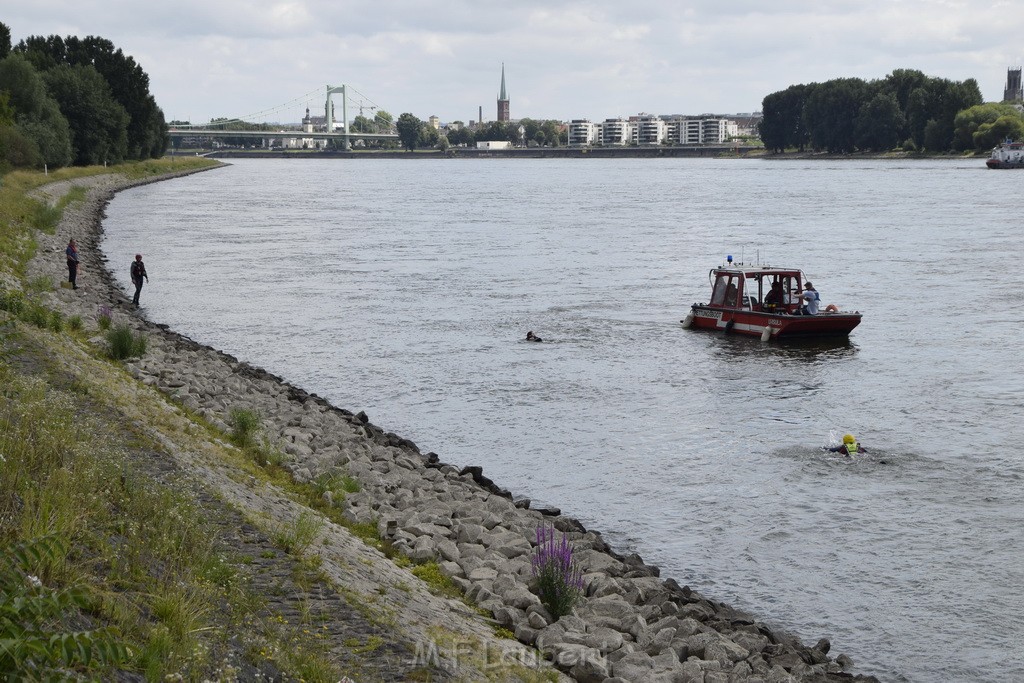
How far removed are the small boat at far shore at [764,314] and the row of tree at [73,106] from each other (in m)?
49.0

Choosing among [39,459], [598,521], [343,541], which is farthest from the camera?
[598,521]

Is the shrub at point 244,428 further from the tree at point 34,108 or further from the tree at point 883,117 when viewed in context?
the tree at point 883,117

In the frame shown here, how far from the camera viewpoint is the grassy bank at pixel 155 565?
6621mm

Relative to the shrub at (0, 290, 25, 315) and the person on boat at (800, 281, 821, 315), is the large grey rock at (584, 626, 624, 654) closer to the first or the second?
the shrub at (0, 290, 25, 315)

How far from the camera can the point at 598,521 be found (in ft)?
59.1

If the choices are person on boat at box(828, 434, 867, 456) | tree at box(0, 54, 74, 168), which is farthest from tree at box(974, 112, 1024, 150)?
person on boat at box(828, 434, 867, 456)

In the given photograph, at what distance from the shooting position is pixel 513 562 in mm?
13391

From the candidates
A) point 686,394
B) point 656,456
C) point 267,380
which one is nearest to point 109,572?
point 656,456

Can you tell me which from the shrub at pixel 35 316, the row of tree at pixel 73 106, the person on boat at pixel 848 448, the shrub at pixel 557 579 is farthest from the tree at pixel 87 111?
the shrub at pixel 557 579

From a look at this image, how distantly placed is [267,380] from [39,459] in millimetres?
16280

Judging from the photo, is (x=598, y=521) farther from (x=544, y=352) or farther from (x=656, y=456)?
(x=544, y=352)

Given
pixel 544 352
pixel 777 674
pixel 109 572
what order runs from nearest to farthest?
pixel 109 572 → pixel 777 674 → pixel 544 352

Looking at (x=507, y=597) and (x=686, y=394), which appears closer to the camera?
(x=507, y=597)

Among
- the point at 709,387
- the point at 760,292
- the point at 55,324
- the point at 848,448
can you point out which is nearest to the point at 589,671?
the point at 848,448
